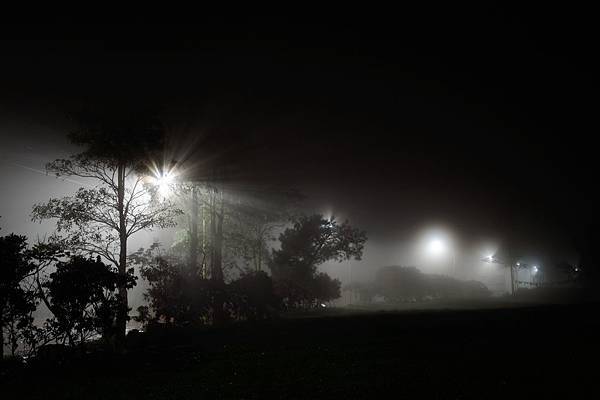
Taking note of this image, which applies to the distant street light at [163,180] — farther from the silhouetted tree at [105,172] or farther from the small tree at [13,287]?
the small tree at [13,287]

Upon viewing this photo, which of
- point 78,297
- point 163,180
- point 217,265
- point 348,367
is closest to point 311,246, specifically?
point 217,265

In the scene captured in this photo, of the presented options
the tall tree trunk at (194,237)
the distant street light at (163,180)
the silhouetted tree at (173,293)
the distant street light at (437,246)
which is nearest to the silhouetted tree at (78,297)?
the silhouetted tree at (173,293)

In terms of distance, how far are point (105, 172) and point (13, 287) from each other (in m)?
8.59

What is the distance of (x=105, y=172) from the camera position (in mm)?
21594

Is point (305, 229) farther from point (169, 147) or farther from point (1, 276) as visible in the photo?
point (1, 276)

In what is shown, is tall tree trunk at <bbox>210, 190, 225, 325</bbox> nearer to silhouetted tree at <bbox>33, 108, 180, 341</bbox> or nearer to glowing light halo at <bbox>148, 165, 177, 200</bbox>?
glowing light halo at <bbox>148, 165, 177, 200</bbox>

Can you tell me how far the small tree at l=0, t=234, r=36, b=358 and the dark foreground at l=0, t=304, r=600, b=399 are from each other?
5.29 feet

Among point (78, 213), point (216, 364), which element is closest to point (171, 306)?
point (78, 213)

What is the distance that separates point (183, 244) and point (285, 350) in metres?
22.4

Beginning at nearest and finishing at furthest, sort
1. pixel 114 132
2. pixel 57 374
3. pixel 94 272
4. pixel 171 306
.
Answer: pixel 57 374
pixel 94 272
pixel 114 132
pixel 171 306

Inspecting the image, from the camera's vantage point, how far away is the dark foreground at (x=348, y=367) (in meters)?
9.20

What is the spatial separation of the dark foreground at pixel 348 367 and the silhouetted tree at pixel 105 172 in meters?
5.73

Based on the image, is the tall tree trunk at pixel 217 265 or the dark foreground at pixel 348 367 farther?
the tall tree trunk at pixel 217 265

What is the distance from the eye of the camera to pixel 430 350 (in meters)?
13.7
